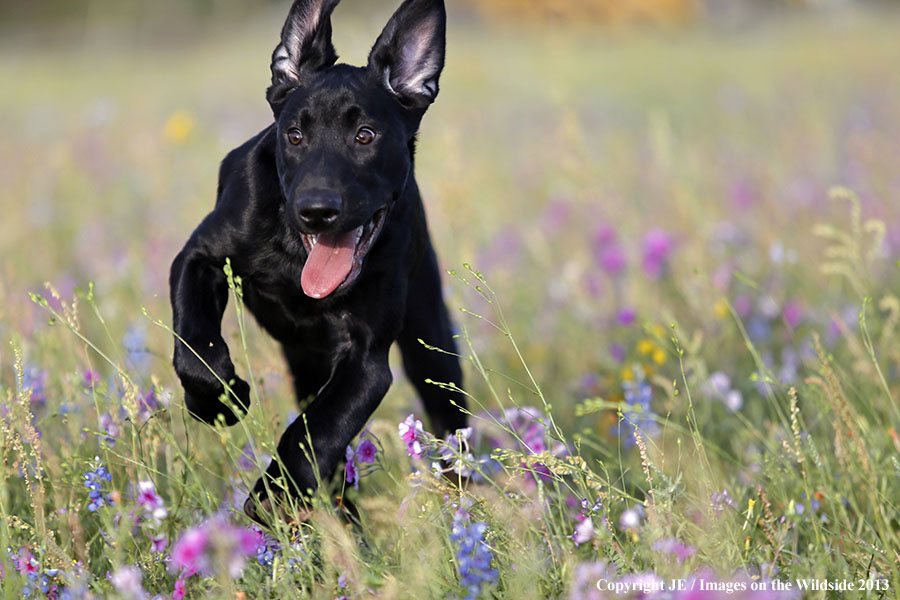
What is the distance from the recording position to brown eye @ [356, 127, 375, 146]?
2.67 meters

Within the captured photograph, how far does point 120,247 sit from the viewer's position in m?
5.63

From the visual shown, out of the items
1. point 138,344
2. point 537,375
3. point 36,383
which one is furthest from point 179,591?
point 537,375

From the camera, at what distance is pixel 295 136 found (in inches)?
104

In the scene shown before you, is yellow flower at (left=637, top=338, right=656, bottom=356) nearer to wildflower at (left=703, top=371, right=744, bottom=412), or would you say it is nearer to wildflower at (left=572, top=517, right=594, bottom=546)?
wildflower at (left=703, top=371, right=744, bottom=412)

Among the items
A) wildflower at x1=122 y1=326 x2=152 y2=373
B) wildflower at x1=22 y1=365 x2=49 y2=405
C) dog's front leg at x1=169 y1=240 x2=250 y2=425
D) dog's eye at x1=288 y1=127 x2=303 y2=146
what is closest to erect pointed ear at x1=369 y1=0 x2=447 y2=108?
dog's eye at x1=288 y1=127 x2=303 y2=146

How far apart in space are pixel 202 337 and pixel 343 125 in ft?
2.36

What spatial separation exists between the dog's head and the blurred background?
513 mm

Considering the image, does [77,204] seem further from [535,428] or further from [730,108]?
[730,108]

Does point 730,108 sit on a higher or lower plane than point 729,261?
lower

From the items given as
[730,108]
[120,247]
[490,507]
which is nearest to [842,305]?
[490,507]

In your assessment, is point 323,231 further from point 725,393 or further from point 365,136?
Answer: point 725,393

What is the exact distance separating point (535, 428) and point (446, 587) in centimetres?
101

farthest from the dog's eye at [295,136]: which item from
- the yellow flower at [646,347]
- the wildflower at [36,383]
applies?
the yellow flower at [646,347]

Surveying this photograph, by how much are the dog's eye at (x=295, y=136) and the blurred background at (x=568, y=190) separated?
0.68m
